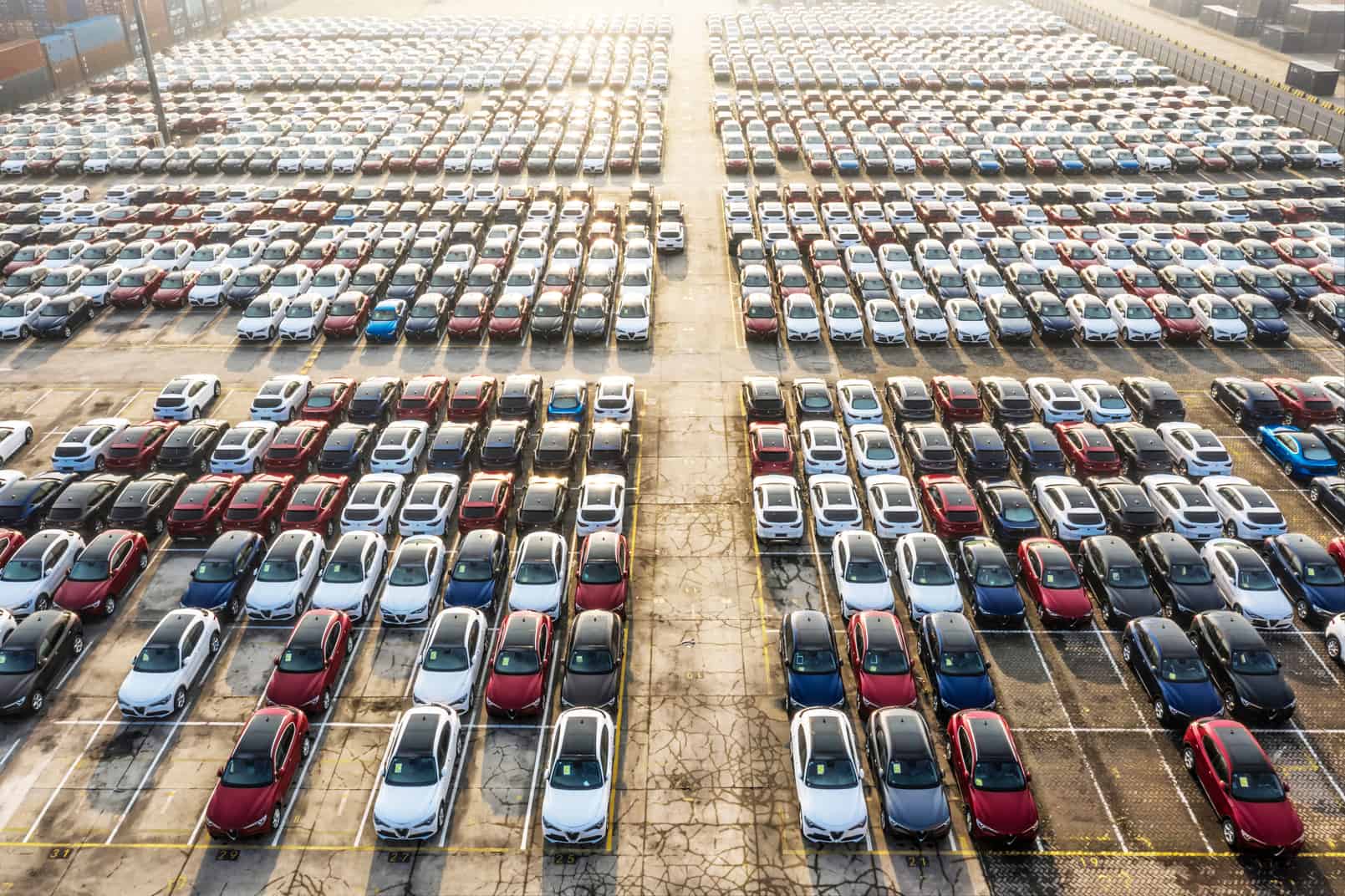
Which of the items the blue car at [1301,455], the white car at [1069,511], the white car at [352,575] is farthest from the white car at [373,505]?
the blue car at [1301,455]

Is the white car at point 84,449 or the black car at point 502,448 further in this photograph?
the white car at point 84,449

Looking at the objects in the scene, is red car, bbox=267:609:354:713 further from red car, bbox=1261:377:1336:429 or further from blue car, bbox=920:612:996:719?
red car, bbox=1261:377:1336:429

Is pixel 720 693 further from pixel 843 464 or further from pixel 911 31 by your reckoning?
pixel 911 31

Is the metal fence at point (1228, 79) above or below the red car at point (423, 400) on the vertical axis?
above

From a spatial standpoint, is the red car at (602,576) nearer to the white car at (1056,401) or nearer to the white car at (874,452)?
the white car at (874,452)

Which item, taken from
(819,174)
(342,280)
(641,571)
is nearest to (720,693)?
(641,571)
